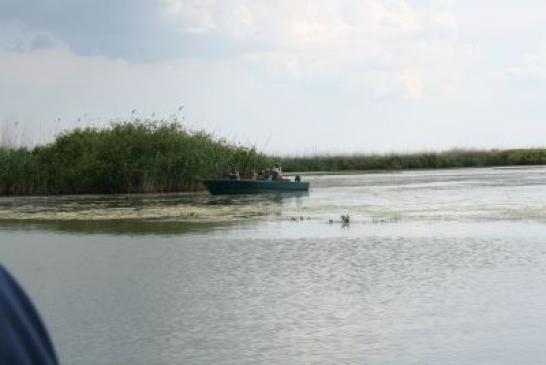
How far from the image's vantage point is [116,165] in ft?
117

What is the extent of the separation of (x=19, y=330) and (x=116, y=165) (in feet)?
116

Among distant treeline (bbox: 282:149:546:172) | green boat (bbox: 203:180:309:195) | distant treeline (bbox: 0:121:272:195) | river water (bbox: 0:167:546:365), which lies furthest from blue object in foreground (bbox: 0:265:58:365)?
distant treeline (bbox: 282:149:546:172)

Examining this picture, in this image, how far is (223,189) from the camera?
31453mm

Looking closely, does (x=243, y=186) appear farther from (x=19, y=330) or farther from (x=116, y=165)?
(x=19, y=330)

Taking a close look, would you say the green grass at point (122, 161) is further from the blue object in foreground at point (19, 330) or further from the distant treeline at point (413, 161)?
the blue object in foreground at point (19, 330)

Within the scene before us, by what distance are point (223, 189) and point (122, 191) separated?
6.06 metres

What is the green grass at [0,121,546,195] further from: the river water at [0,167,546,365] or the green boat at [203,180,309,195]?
the river water at [0,167,546,365]

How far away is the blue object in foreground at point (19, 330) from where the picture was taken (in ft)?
2.69

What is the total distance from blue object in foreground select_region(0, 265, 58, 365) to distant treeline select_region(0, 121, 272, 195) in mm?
34108

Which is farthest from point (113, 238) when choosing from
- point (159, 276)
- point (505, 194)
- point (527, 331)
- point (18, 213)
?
point (505, 194)

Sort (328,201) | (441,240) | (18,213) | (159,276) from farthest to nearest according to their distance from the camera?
(328,201) < (18,213) < (441,240) < (159,276)

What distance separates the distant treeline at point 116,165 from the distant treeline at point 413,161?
16942 mm

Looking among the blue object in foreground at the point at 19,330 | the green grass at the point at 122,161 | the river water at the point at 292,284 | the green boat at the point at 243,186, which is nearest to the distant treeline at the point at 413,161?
the green grass at the point at 122,161

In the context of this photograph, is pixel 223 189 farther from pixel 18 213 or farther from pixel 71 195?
pixel 18 213
